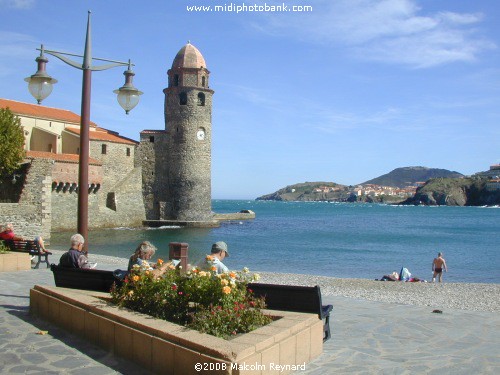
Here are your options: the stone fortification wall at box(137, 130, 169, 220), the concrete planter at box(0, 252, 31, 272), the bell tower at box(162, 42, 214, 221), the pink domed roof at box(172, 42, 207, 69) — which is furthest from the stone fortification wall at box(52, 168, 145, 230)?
the concrete planter at box(0, 252, 31, 272)

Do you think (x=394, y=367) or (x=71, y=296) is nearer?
(x=394, y=367)

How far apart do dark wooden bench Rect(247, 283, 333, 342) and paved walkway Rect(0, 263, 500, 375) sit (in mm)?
502

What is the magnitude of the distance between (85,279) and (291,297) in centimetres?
284

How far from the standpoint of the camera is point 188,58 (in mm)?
45188

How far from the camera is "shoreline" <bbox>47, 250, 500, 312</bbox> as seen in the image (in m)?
10.1

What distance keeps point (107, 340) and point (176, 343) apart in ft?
4.00

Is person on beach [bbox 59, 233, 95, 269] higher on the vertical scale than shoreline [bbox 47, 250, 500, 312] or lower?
higher

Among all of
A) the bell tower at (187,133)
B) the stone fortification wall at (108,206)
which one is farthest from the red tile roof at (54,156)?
the bell tower at (187,133)

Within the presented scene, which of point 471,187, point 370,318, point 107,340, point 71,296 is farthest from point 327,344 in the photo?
point 471,187

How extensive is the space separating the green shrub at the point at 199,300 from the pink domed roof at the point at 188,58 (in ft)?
135

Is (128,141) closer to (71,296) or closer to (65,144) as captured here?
(65,144)

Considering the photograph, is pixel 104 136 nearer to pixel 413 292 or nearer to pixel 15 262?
pixel 15 262

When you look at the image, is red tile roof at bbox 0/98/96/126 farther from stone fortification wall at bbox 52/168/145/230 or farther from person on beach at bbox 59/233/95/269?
person on beach at bbox 59/233/95/269

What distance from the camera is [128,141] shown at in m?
43.4
